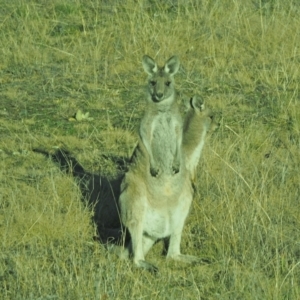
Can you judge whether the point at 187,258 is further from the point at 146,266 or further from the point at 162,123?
the point at 162,123

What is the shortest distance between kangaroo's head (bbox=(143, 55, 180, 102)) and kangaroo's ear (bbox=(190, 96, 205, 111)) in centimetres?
127

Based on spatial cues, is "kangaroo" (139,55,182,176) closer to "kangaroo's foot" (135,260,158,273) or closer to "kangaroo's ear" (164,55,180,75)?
"kangaroo's ear" (164,55,180,75)

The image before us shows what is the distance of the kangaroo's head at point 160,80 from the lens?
21.3 ft

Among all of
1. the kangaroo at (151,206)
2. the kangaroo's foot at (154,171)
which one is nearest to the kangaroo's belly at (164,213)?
the kangaroo at (151,206)

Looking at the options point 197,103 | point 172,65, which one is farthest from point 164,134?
point 197,103

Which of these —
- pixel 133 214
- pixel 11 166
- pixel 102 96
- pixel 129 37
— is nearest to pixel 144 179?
pixel 133 214

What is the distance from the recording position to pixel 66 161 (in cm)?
820

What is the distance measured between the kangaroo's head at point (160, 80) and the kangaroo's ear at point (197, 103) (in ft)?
4.16

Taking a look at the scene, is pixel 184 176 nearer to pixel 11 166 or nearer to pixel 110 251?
pixel 110 251

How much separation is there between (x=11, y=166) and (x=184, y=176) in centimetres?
202

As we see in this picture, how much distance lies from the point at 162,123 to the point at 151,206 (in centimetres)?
59

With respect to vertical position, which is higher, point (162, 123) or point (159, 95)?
point (159, 95)

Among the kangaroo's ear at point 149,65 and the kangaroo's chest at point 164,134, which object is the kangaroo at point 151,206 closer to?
the kangaroo's chest at point 164,134

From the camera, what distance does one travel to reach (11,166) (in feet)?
26.5
